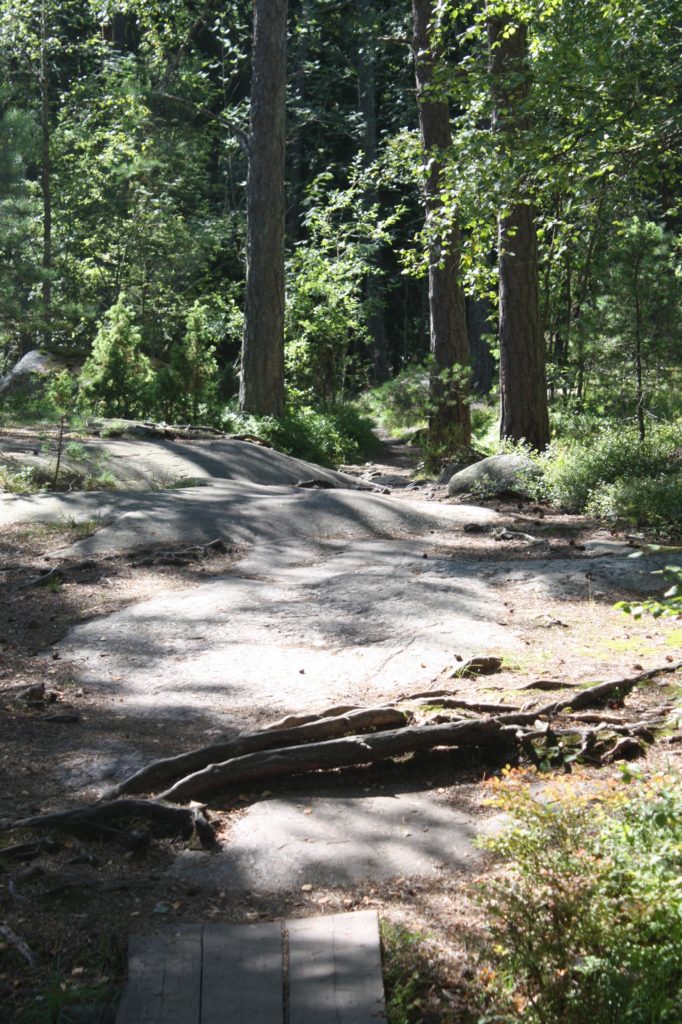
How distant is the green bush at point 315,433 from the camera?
54.4ft

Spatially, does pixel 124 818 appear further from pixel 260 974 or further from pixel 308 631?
pixel 308 631

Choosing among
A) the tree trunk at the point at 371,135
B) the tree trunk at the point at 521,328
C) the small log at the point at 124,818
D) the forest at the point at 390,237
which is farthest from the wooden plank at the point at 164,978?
the tree trunk at the point at 371,135

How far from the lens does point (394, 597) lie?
7371mm

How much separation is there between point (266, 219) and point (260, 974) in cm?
1565

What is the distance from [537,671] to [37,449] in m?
7.96

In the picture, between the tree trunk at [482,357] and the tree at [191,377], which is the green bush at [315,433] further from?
the tree trunk at [482,357]

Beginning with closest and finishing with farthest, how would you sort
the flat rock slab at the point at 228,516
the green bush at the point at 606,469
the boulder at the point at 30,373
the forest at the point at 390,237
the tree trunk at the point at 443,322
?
the flat rock slab at the point at 228,516
the forest at the point at 390,237
the green bush at the point at 606,469
the tree trunk at the point at 443,322
the boulder at the point at 30,373

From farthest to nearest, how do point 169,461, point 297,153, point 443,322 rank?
1. point 297,153
2. point 443,322
3. point 169,461

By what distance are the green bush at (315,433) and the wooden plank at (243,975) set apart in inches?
514

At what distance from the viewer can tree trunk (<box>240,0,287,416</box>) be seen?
56.6ft

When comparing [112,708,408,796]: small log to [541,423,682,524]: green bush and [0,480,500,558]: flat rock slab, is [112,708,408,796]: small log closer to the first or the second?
[0,480,500,558]: flat rock slab

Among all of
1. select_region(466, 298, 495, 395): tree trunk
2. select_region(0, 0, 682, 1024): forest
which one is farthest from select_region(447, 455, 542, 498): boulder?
select_region(466, 298, 495, 395): tree trunk

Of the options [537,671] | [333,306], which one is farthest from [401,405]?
[537,671]

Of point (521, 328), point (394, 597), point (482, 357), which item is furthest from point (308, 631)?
point (482, 357)
